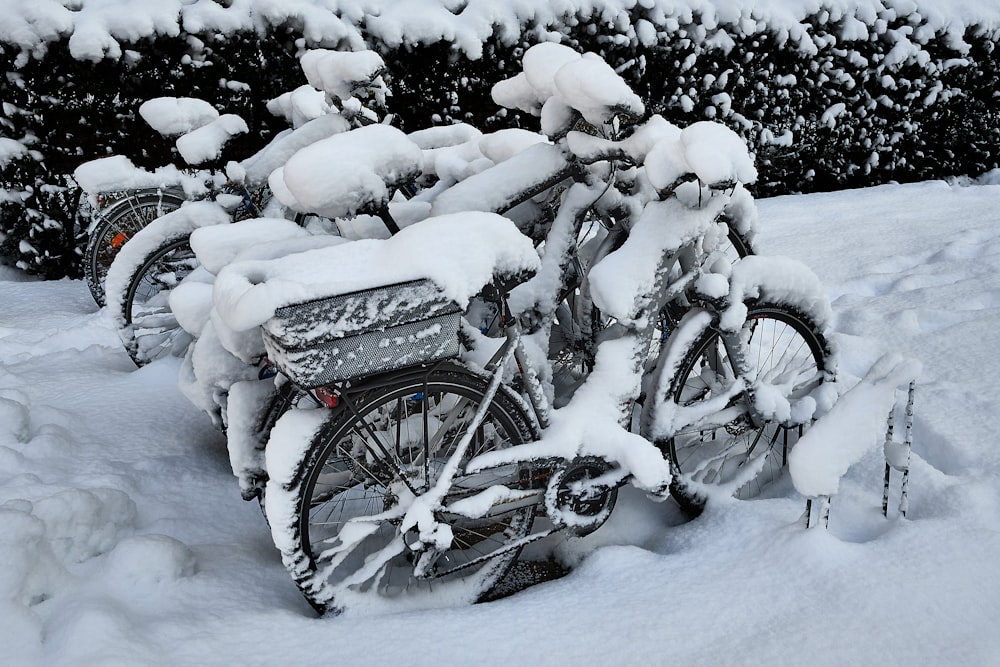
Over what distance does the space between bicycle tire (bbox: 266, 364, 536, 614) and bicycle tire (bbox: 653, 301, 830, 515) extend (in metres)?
0.57

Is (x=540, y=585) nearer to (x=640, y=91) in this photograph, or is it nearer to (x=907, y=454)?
(x=907, y=454)

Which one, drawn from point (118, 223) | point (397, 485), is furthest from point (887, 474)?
point (118, 223)

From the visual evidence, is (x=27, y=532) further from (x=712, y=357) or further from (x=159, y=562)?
(x=712, y=357)

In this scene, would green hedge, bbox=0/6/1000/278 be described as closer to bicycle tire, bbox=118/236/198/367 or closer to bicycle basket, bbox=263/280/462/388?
bicycle tire, bbox=118/236/198/367

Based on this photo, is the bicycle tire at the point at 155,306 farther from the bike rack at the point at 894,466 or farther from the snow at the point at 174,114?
the bike rack at the point at 894,466

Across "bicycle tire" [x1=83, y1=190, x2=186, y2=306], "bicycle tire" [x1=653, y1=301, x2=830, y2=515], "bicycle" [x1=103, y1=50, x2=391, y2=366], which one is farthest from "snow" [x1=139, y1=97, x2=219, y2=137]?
"bicycle tire" [x1=653, y1=301, x2=830, y2=515]

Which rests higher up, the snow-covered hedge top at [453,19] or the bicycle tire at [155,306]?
the snow-covered hedge top at [453,19]

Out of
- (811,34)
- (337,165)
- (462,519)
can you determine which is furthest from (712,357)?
(811,34)

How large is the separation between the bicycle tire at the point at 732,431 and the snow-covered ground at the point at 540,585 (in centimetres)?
13

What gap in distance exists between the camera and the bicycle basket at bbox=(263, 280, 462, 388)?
67.6 inches

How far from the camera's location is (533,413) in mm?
2207

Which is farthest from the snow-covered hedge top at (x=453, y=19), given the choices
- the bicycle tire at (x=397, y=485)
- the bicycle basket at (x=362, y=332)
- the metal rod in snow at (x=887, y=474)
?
the metal rod in snow at (x=887, y=474)

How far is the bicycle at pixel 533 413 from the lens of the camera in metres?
1.98

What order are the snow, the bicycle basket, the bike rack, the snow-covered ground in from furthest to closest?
the snow
the bike rack
the snow-covered ground
the bicycle basket
